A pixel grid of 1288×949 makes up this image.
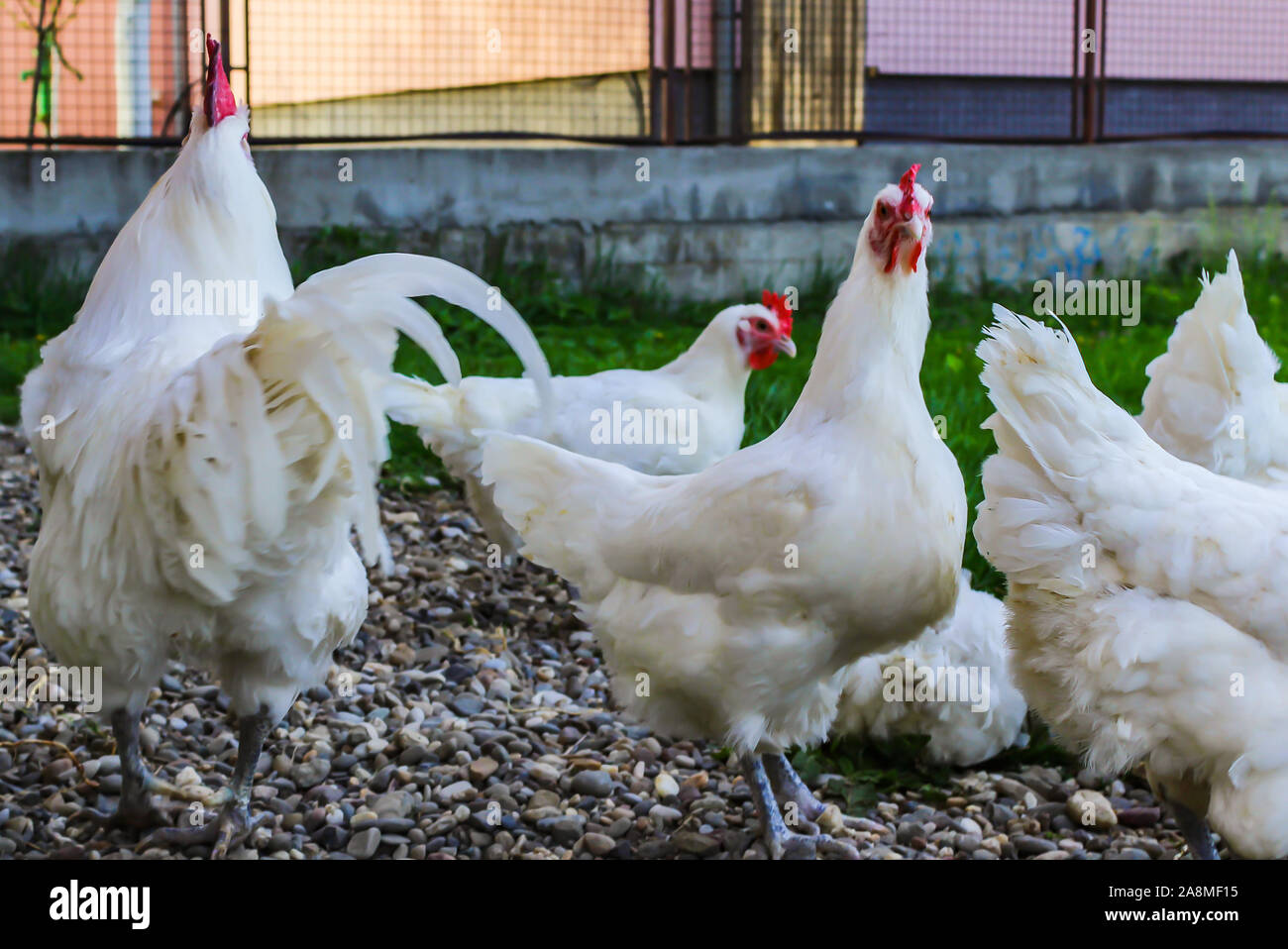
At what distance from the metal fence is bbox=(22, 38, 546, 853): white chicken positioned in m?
5.24

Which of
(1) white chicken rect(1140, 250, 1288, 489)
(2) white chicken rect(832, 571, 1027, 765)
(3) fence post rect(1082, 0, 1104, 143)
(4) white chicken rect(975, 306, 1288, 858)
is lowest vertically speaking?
(2) white chicken rect(832, 571, 1027, 765)

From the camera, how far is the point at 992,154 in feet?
32.7

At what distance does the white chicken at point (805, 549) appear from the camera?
315cm

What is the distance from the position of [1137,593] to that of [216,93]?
2.86m

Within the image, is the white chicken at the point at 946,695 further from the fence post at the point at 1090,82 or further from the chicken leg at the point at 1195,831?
the fence post at the point at 1090,82

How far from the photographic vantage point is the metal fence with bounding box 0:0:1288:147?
30.3 ft

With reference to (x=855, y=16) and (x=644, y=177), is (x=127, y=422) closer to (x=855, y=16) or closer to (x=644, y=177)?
(x=644, y=177)

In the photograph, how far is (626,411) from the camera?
5391 millimetres

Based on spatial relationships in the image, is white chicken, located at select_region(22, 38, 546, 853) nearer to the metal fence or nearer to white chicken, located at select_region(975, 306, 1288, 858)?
white chicken, located at select_region(975, 306, 1288, 858)

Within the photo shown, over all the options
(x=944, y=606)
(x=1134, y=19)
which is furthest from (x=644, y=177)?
(x=944, y=606)

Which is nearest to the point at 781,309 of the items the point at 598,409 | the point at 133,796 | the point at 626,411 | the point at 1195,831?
the point at 626,411

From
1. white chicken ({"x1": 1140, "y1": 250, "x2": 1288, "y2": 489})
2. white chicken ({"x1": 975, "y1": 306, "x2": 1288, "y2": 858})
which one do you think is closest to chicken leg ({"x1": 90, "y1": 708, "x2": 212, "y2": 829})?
white chicken ({"x1": 975, "y1": 306, "x2": 1288, "y2": 858})

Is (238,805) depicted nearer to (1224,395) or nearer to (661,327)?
(1224,395)

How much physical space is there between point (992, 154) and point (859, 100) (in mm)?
1335
